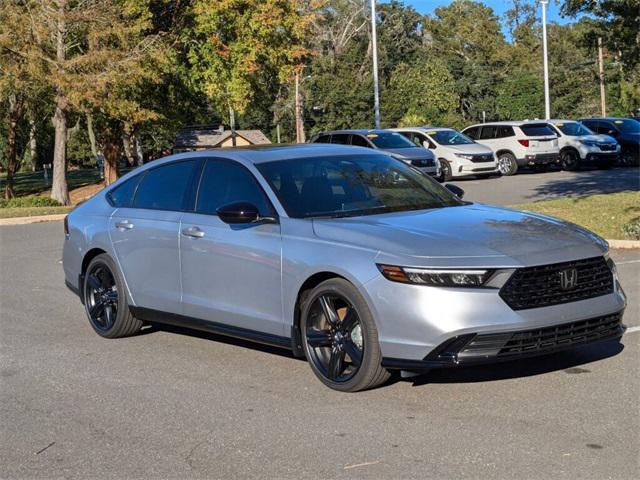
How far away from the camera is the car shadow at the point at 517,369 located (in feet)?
22.3

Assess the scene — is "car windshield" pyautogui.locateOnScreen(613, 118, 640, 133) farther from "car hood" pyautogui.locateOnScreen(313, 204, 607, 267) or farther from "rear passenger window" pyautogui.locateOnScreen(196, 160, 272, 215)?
"rear passenger window" pyautogui.locateOnScreen(196, 160, 272, 215)

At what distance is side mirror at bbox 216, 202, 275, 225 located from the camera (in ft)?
23.1

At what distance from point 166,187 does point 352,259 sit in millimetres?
2506

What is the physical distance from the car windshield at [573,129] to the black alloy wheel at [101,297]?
84.8 feet

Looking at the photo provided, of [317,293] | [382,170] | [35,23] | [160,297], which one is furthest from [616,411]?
[35,23]

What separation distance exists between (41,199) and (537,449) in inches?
1127

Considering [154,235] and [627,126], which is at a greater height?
[627,126]

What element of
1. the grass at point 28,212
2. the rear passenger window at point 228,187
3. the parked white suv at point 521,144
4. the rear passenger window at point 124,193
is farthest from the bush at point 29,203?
the rear passenger window at point 228,187

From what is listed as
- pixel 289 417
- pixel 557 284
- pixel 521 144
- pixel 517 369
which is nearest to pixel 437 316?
pixel 557 284

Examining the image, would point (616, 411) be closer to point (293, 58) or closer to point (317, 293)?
point (317, 293)

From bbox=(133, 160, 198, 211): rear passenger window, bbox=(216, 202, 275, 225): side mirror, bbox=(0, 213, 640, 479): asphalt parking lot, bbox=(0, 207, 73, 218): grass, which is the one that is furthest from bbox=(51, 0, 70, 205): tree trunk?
bbox=(216, 202, 275, 225): side mirror

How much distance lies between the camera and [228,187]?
25.2ft

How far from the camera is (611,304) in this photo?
6.48m

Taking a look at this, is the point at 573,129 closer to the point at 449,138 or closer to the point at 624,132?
the point at 624,132
